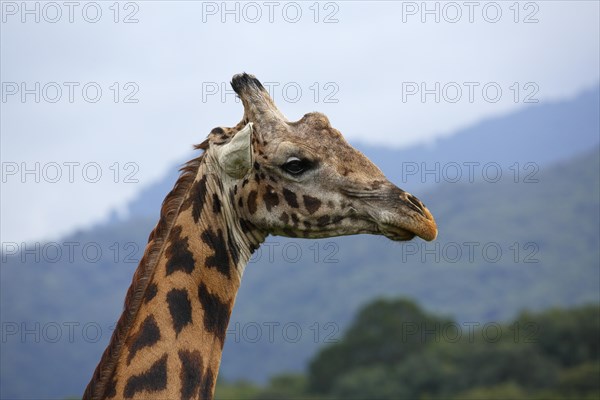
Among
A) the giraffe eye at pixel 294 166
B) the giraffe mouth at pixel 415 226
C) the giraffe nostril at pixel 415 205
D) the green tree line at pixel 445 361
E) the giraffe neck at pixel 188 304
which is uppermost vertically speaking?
the green tree line at pixel 445 361

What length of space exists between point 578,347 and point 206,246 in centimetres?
7323

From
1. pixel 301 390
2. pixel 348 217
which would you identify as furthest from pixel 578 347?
pixel 348 217

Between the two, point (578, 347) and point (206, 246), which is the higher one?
point (578, 347)

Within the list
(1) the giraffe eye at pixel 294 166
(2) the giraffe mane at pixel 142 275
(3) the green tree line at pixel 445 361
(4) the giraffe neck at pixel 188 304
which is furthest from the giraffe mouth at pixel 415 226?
(3) the green tree line at pixel 445 361

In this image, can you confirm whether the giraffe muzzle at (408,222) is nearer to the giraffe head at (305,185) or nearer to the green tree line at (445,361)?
the giraffe head at (305,185)

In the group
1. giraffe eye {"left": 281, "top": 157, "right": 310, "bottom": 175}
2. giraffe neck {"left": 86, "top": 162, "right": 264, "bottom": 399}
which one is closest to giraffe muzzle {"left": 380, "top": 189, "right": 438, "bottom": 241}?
giraffe eye {"left": 281, "top": 157, "right": 310, "bottom": 175}

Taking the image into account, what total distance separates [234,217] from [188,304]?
93 cm

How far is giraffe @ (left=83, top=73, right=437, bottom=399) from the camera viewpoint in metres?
8.23

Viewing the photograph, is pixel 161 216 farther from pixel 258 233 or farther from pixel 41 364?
pixel 41 364

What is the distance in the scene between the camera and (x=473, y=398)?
217 feet

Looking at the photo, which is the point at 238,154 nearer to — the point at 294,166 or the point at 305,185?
the point at 294,166

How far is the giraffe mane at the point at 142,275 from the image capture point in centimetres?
801

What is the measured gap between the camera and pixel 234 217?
8.82m

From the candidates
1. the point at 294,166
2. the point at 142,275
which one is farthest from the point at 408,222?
the point at 142,275
